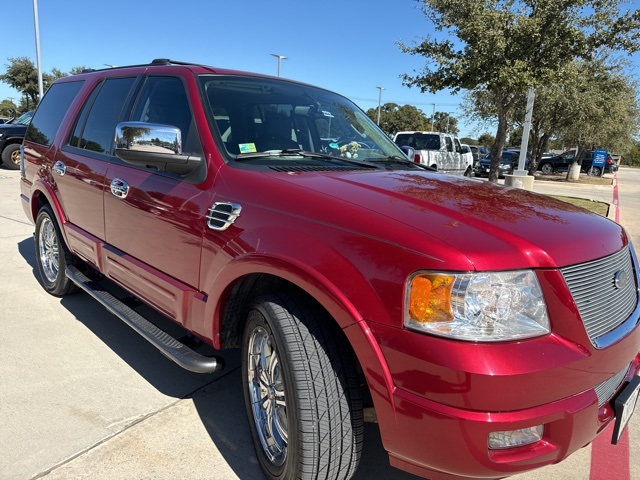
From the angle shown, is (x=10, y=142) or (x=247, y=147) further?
(x=10, y=142)

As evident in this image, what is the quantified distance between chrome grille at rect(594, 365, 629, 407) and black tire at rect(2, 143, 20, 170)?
650 inches

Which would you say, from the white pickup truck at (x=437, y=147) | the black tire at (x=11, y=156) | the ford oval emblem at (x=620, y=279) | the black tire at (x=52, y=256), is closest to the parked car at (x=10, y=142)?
the black tire at (x=11, y=156)

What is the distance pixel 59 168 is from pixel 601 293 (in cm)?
389

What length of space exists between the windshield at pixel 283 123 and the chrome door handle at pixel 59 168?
1707 millimetres

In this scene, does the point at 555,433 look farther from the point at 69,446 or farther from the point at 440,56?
the point at 440,56

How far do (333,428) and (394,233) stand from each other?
82 centimetres

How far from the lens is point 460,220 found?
6.11ft

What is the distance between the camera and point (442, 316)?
165 centimetres

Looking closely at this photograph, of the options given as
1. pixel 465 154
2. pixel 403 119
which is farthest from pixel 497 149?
pixel 403 119

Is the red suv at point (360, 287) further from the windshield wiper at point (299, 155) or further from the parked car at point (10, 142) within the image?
the parked car at point (10, 142)

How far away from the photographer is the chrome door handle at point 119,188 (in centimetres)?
307

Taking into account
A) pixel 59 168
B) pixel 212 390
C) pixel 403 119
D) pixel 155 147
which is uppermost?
pixel 403 119

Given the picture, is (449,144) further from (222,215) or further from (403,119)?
(403,119)

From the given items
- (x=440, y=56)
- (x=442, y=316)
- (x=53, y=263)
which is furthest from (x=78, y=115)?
(x=440, y=56)
